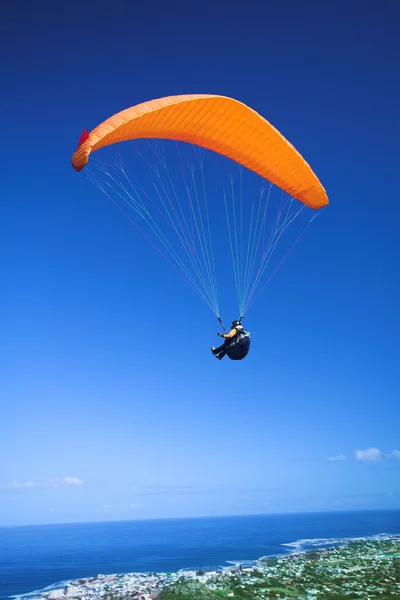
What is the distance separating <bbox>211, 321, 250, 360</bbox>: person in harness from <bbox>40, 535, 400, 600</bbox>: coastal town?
1517 centimetres

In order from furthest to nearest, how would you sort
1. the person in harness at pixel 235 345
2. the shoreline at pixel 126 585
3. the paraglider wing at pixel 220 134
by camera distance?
the shoreline at pixel 126 585
the person in harness at pixel 235 345
the paraglider wing at pixel 220 134

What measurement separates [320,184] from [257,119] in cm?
252

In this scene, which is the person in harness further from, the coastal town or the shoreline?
the shoreline

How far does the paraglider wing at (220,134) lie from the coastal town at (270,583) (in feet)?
57.8

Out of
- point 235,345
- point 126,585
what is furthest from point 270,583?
point 235,345

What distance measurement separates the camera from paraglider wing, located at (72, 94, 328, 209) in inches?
323

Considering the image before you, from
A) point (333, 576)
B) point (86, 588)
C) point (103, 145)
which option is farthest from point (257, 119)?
point (86, 588)

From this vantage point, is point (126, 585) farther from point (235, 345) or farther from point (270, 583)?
point (235, 345)

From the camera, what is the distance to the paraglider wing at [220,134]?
26.9 feet

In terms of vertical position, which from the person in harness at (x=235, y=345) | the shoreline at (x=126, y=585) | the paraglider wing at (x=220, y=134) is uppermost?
the paraglider wing at (x=220, y=134)

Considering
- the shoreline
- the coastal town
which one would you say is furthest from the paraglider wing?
the shoreline

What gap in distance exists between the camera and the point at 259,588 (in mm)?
21672

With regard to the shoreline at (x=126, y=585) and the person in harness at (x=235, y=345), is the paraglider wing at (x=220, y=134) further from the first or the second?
the shoreline at (x=126, y=585)

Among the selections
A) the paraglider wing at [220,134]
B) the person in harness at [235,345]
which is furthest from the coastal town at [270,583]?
the paraglider wing at [220,134]
